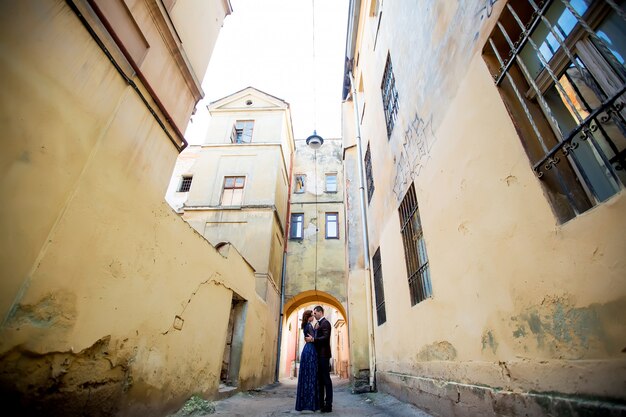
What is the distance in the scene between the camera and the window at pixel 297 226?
47.2 feet

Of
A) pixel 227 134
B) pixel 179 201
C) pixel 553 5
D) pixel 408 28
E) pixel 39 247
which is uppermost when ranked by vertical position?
pixel 227 134

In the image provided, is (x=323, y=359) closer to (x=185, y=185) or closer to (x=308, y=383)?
(x=308, y=383)

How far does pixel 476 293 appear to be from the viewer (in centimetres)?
263

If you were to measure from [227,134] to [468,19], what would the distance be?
12.4 m

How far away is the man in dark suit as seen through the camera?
→ 178 inches

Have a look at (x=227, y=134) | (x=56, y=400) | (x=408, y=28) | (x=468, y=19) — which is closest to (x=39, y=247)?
(x=56, y=400)

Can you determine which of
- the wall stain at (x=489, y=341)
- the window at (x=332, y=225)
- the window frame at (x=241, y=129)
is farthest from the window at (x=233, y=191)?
the wall stain at (x=489, y=341)

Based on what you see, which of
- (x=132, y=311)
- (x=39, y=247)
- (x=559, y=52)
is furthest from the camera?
(x=132, y=311)

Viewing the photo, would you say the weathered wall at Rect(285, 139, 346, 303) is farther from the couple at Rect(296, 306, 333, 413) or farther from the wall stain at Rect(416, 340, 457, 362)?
the wall stain at Rect(416, 340, 457, 362)

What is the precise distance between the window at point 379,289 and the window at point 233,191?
6837 millimetres

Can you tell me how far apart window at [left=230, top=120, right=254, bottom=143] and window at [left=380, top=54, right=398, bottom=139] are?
28.3 feet

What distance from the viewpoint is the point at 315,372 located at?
4.58 m

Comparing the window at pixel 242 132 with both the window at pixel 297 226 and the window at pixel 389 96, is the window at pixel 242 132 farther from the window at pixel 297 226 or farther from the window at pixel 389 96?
the window at pixel 389 96

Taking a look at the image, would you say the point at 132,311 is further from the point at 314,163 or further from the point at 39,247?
the point at 314,163
